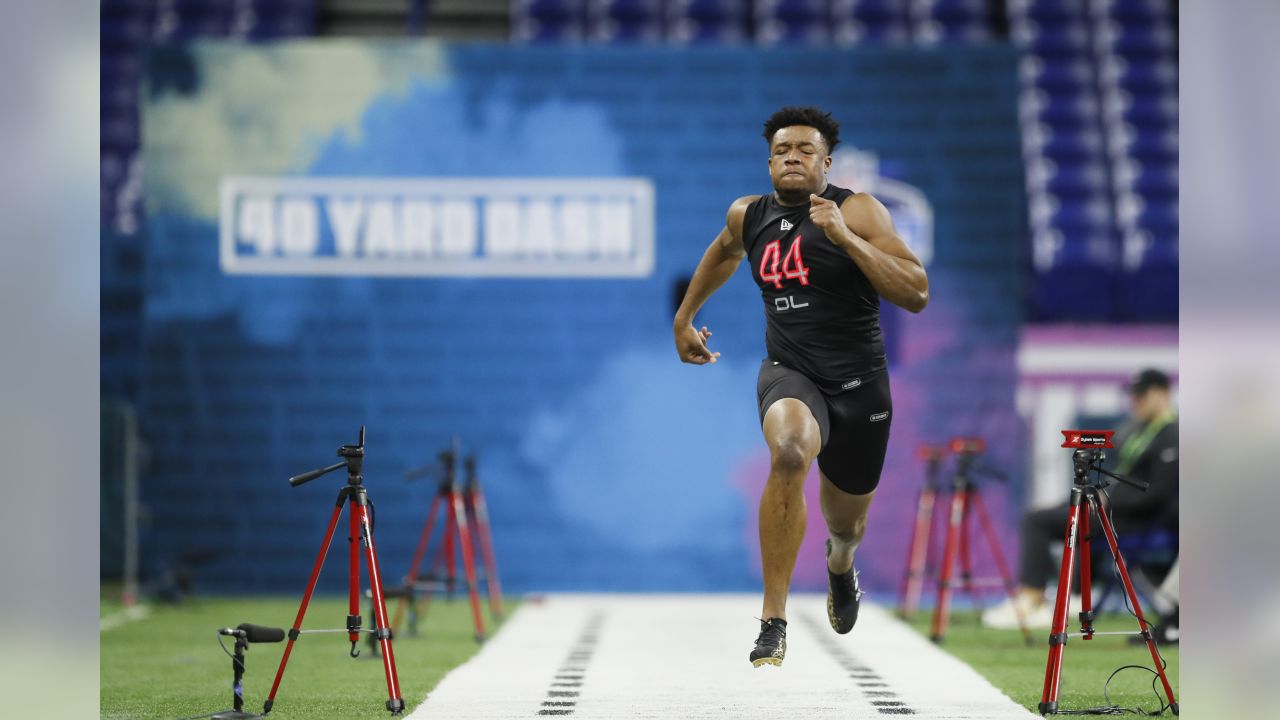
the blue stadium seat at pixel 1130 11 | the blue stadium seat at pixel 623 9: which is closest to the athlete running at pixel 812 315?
the blue stadium seat at pixel 623 9

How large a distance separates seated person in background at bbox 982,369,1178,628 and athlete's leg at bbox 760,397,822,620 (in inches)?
129

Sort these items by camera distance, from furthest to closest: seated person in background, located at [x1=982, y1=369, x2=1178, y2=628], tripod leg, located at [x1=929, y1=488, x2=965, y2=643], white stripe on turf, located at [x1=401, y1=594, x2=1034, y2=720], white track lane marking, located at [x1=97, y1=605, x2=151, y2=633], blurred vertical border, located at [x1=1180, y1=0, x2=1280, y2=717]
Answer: white track lane marking, located at [x1=97, y1=605, x2=151, y2=633] < seated person in background, located at [x1=982, y1=369, x2=1178, y2=628] < tripod leg, located at [x1=929, y1=488, x2=965, y2=643] < white stripe on turf, located at [x1=401, y1=594, x2=1034, y2=720] < blurred vertical border, located at [x1=1180, y1=0, x2=1280, y2=717]

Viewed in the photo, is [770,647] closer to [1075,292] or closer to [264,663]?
Result: [264,663]

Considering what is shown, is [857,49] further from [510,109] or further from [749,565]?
[749,565]

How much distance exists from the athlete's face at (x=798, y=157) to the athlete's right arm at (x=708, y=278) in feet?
0.69

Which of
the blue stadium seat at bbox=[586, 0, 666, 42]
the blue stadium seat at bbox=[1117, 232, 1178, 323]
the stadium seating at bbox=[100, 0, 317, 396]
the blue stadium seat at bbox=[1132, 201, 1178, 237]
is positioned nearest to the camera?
the blue stadium seat at bbox=[1117, 232, 1178, 323]

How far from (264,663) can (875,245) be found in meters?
3.17

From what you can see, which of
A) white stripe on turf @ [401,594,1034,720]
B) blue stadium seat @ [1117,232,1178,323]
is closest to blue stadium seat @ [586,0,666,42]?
blue stadium seat @ [1117,232,1178,323]

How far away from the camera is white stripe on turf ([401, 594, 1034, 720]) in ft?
16.6

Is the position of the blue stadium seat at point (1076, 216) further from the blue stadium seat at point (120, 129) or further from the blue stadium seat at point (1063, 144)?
the blue stadium seat at point (120, 129)

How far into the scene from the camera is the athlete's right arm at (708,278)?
5094 millimetres

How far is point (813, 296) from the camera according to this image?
492cm

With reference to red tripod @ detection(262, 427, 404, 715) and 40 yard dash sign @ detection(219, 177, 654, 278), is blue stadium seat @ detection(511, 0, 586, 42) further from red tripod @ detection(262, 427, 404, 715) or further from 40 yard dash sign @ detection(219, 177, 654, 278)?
red tripod @ detection(262, 427, 404, 715)

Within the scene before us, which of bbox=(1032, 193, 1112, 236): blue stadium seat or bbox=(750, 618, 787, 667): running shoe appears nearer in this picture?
bbox=(750, 618, 787, 667): running shoe
